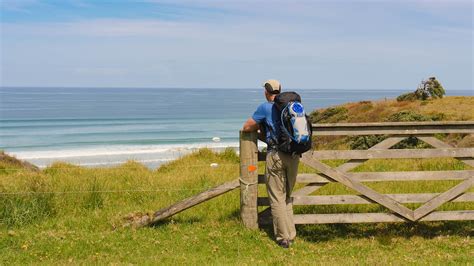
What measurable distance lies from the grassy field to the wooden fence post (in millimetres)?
205

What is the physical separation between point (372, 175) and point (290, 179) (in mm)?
1169

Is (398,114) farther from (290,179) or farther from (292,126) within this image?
(292,126)

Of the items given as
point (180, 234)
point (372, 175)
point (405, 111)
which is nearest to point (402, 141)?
point (405, 111)

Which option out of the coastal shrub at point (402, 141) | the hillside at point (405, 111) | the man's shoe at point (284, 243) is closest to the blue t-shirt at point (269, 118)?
the man's shoe at point (284, 243)

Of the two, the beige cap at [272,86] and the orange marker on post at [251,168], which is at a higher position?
the beige cap at [272,86]

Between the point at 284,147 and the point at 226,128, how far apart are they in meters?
52.2

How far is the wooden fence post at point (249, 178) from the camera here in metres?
7.62

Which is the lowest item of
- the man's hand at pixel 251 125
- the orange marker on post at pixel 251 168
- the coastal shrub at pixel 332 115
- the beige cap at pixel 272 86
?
the coastal shrub at pixel 332 115

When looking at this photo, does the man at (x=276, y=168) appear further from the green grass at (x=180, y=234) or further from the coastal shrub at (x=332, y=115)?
the coastal shrub at (x=332, y=115)

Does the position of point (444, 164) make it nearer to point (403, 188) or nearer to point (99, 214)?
point (403, 188)

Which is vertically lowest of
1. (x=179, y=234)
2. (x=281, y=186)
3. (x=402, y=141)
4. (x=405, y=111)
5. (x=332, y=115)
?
(x=332, y=115)

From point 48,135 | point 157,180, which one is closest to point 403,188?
point 157,180

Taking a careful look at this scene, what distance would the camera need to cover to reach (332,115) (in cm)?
3812

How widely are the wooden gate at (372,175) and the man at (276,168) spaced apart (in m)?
0.25
